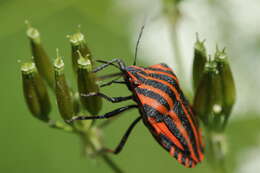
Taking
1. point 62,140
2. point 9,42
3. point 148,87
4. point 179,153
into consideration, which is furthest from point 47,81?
point 9,42

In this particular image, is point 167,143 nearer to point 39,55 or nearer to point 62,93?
point 62,93

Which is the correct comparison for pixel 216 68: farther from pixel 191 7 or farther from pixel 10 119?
pixel 10 119

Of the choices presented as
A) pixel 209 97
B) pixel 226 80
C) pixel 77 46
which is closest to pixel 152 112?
pixel 209 97

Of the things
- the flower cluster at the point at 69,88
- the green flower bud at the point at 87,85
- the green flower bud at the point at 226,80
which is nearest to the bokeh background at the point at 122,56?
the green flower bud at the point at 226,80

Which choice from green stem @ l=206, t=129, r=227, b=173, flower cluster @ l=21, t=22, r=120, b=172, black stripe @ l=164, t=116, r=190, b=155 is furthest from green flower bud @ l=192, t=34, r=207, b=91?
flower cluster @ l=21, t=22, r=120, b=172

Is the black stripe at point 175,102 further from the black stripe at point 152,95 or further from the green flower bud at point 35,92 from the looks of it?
the green flower bud at point 35,92

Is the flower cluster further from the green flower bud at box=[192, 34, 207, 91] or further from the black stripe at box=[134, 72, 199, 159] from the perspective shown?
the green flower bud at box=[192, 34, 207, 91]
